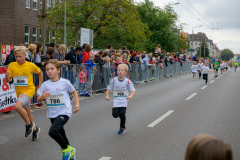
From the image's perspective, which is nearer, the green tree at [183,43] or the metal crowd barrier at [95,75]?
the metal crowd barrier at [95,75]

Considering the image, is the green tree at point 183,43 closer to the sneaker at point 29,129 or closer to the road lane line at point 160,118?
the road lane line at point 160,118

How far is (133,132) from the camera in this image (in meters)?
7.50

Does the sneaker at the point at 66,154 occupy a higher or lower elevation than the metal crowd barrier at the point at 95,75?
lower

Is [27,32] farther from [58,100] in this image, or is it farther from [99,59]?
[58,100]

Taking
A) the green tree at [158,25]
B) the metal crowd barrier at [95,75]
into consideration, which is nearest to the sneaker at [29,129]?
the metal crowd barrier at [95,75]

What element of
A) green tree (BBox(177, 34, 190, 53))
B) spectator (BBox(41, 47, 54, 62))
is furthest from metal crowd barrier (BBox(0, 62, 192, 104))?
green tree (BBox(177, 34, 190, 53))

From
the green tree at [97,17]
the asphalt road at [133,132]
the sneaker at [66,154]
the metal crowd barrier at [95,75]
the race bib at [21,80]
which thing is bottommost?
the asphalt road at [133,132]

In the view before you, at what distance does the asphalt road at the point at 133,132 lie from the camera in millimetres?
5773

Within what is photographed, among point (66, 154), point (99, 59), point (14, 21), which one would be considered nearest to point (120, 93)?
point (66, 154)

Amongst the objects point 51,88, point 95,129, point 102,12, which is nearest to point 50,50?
point 95,129

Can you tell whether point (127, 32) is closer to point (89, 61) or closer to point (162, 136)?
point (89, 61)

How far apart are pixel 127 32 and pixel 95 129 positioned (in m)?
28.0

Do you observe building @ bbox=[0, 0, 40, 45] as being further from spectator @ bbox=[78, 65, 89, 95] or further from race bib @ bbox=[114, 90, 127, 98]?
race bib @ bbox=[114, 90, 127, 98]

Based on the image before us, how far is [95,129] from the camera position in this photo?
7.80 meters
